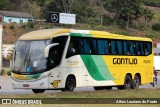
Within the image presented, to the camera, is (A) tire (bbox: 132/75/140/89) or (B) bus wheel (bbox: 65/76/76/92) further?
(A) tire (bbox: 132/75/140/89)

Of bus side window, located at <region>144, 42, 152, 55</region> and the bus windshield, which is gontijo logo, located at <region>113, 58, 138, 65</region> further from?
the bus windshield

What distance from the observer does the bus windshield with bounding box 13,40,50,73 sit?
76.2 feet

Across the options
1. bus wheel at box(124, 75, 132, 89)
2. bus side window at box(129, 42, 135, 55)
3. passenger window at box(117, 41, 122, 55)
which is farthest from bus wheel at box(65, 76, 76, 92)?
bus side window at box(129, 42, 135, 55)

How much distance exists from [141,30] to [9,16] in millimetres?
31249

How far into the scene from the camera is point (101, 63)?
27.0m

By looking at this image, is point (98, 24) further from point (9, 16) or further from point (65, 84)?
point (65, 84)

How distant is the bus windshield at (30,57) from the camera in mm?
23234

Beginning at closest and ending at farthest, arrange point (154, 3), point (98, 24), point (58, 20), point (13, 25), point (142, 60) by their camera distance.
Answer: point (142, 60), point (58, 20), point (13, 25), point (98, 24), point (154, 3)

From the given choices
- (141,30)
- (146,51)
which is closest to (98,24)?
(141,30)

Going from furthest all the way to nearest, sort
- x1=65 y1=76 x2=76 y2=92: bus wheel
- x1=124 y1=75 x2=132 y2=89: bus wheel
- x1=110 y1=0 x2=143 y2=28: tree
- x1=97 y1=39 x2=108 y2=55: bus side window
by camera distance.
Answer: x1=110 y1=0 x2=143 y2=28: tree, x1=124 y1=75 x2=132 y2=89: bus wheel, x1=97 y1=39 x2=108 y2=55: bus side window, x1=65 y1=76 x2=76 y2=92: bus wheel

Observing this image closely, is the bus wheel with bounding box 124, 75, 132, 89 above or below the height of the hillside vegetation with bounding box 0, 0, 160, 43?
below

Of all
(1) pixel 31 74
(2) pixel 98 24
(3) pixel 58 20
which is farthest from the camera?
(2) pixel 98 24

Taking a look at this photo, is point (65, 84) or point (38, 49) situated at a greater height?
point (38, 49)

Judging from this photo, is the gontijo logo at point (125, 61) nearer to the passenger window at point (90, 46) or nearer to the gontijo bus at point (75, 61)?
Answer: the gontijo bus at point (75, 61)
